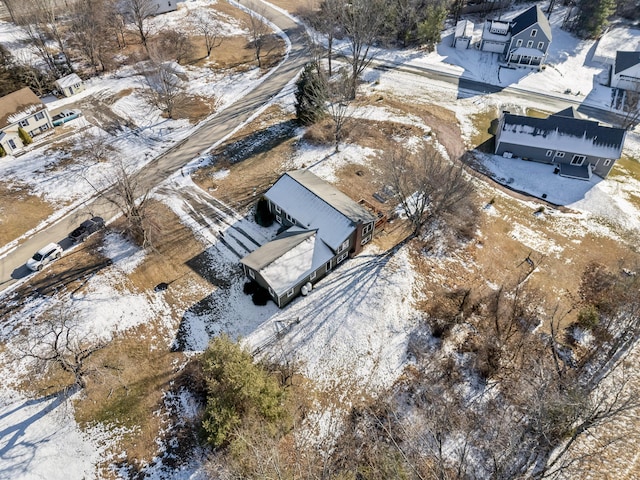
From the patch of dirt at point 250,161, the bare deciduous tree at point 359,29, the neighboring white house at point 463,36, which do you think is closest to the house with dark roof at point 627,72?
the neighboring white house at point 463,36

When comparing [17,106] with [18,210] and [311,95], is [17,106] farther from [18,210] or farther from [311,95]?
[311,95]

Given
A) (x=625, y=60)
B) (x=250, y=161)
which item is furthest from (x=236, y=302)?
(x=625, y=60)

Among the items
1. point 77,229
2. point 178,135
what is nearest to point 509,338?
point 77,229

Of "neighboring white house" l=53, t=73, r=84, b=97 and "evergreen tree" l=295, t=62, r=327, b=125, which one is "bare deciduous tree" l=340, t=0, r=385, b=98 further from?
"neighboring white house" l=53, t=73, r=84, b=97

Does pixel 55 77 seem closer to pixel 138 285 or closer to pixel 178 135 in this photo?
pixel 178 135

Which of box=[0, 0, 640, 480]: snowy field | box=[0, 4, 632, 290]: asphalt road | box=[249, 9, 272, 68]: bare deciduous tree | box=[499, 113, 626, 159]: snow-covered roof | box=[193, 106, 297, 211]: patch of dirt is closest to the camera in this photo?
box=[0, 0, 640, 480]: snowy field

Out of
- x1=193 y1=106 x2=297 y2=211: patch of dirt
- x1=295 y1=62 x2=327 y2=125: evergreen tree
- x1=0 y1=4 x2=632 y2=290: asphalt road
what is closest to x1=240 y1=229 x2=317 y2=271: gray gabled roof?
x1=193 y1=106 x2=297 y2=211: patch of dirt
